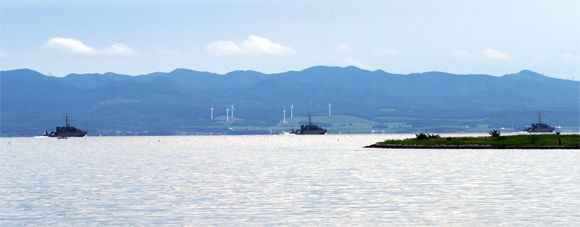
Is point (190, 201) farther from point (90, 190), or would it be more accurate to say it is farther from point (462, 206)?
point (462, 206)

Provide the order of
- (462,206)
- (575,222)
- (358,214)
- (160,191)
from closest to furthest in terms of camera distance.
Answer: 1. (575,222)
2. (358,214)
3. (462,206)
4. (160,191)

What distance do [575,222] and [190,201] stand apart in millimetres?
21858

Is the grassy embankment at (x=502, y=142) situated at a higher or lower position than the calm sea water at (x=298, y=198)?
higher

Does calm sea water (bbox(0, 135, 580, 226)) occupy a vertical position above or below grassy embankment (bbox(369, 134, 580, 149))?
below

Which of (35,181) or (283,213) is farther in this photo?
(35,181)

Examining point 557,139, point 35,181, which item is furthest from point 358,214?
point 557,139

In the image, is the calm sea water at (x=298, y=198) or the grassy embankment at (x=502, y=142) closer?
the calm sea water at (x=298, y=198)

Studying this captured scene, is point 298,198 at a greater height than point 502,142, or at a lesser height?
lesser

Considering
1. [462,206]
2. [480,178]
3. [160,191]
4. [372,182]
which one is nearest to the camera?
[462,206]

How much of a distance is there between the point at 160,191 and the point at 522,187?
2562 cm

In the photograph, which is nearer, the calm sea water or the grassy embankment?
the calm sea water

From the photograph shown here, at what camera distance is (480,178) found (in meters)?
64.8

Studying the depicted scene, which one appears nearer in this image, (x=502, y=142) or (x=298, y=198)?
(x=298, y=198)

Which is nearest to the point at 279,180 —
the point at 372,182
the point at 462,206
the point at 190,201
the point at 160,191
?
the point at 372,182
